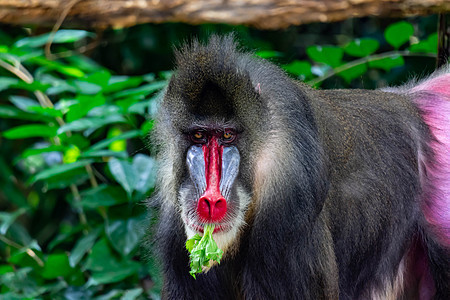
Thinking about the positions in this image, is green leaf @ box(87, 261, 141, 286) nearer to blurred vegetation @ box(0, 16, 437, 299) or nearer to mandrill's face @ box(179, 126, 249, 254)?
blurred vegetation @ box(0, 16, 437, 299)

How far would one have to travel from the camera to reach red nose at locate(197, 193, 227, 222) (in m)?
2.72

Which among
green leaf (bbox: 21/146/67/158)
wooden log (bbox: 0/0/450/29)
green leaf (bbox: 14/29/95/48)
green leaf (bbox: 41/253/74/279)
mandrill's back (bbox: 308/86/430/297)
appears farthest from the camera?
green leaf (bbox: 41/253/74/279)

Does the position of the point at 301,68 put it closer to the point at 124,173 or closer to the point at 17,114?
the point at 124,173

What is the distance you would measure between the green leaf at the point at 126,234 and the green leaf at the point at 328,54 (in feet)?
5.04

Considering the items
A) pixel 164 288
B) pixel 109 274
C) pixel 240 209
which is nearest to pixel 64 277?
pixel 109 274

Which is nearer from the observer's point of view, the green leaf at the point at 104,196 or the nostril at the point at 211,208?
the nostril at the point at 211,208

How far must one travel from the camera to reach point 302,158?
2.98 meters

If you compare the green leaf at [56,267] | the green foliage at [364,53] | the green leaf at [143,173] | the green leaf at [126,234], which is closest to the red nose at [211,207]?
the green leaf at [143,173]

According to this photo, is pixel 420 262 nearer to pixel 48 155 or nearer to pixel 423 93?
pixel 423 93

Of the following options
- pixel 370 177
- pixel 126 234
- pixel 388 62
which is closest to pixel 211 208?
pixel 370 177

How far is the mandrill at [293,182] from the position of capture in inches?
114

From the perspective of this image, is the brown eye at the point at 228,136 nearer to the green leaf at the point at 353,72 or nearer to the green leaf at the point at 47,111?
the green leaf at the point at 47,111

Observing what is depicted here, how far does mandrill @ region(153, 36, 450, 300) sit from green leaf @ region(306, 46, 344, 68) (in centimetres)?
101

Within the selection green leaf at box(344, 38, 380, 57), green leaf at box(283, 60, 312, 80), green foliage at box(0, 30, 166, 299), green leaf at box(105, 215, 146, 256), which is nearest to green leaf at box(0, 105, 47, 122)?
green foliage at box(0, 30, 166, 299)
